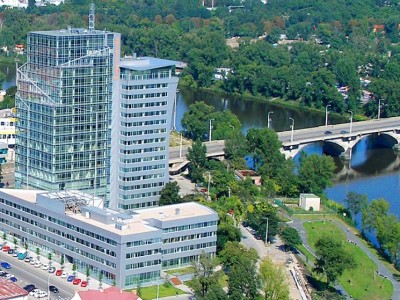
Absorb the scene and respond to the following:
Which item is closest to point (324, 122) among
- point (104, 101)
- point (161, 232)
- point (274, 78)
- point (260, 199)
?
point (274, 78)

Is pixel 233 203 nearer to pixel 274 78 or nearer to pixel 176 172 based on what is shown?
pixel 176 172

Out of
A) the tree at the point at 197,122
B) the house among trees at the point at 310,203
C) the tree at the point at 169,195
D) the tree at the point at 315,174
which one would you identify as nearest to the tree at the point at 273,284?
the tree at the point at 169,195

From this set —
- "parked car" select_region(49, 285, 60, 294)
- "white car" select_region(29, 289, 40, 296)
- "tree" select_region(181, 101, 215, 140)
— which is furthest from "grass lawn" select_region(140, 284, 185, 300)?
"tree" select_region(181, 101, 215, 140)

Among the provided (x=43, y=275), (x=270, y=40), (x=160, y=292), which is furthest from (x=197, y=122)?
(x=270, y=40)

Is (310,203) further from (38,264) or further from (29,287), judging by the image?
(29,287)

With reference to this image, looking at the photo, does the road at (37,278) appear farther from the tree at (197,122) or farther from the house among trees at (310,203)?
the tree at (197,122)
